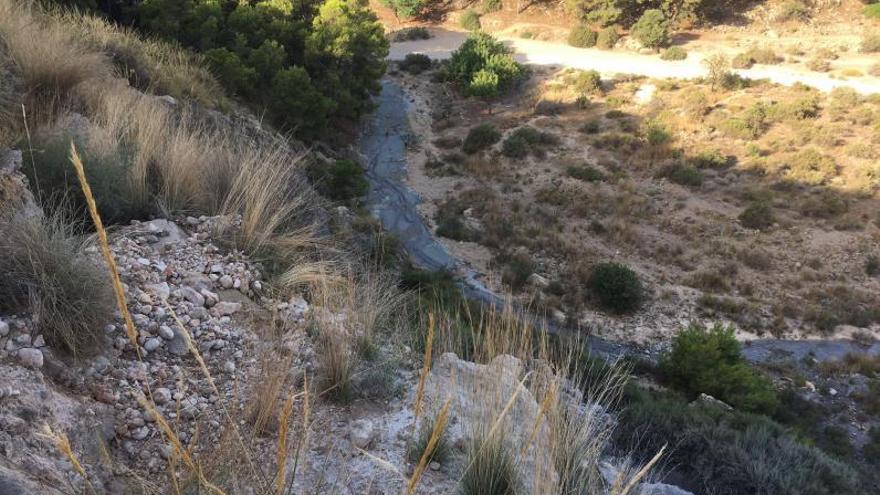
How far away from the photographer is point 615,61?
24.3 metres

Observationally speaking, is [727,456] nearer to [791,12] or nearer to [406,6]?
[791,12]

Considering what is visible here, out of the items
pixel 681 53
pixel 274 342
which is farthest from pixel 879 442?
pixel 681 53

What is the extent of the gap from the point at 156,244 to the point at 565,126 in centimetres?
1793

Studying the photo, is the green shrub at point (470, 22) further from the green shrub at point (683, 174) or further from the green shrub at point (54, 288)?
the green shrub at point (54, 288)

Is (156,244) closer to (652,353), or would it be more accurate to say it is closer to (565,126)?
(652,353)

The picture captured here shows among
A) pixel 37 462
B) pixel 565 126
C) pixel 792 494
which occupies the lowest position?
pixel 565 126

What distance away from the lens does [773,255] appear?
1329 cm

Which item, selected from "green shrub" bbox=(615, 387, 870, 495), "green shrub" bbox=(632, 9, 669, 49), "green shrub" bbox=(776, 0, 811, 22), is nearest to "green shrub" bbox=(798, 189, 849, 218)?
"green shrub" bbox=(615, 387, 870, 495)

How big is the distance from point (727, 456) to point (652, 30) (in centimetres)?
2438

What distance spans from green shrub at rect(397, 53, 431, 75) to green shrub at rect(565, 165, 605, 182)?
10665 millimetres

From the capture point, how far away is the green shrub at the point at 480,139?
62.5 ft

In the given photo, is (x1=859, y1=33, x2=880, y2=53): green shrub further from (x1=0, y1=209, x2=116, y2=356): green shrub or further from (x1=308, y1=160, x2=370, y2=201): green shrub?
(x1=0, y1=209, x2=116, y2=356): green shrub

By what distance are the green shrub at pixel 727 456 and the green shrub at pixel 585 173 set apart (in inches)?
503

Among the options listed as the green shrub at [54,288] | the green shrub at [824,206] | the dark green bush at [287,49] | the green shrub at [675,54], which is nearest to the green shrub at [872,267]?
the green shrub at [824,206]
